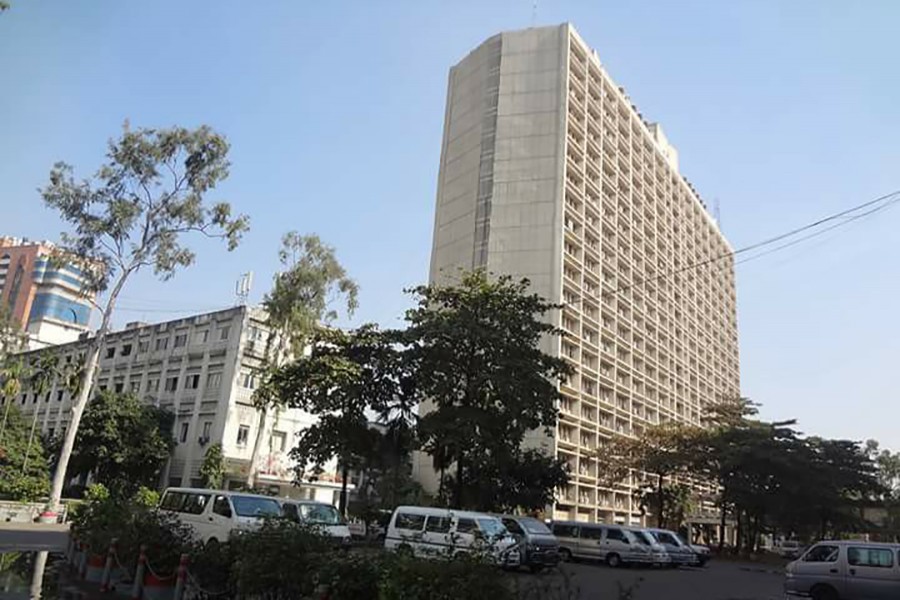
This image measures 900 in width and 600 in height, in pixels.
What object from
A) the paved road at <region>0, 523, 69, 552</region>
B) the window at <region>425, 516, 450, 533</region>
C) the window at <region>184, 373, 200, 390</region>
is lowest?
the paved road at <region>0, 523, 69, 552</region>

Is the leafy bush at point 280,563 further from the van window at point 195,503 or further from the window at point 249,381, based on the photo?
the window at point 249,381

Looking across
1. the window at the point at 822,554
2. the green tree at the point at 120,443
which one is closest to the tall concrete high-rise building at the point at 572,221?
the green tree at the point at 120,443

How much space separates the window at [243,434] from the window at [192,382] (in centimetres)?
452

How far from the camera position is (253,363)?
45000 mm

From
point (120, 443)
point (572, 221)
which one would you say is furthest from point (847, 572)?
point (572, 221)

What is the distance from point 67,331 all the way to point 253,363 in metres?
46.1

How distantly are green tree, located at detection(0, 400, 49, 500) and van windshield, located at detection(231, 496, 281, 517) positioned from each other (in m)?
23.8

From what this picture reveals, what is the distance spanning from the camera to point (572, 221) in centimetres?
5791

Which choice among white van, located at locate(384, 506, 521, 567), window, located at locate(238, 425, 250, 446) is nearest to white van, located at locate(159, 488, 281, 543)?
white van, located at locate(384, 506, 521, 567)

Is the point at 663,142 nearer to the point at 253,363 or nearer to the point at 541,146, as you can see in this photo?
the point at 541,146

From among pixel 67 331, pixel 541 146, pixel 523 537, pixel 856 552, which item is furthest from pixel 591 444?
pixel 67 331

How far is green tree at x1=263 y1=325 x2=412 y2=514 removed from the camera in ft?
89.8

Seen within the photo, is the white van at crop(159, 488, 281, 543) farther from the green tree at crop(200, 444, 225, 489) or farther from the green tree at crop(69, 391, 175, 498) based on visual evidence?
the green tree at crop(69, 391, 175, 498)

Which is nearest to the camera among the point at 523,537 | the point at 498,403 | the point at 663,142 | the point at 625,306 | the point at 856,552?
the point at 856,552
